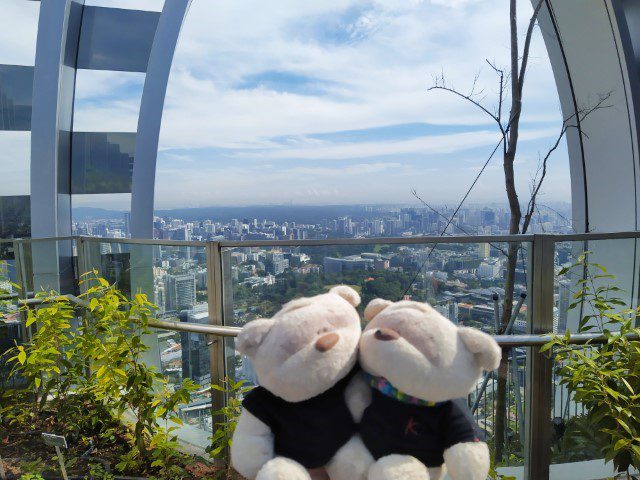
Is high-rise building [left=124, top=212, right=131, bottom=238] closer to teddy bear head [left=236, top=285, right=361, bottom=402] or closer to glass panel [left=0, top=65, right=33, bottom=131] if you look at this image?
glass panel [left=0, top=65, right=33, bottom=131]

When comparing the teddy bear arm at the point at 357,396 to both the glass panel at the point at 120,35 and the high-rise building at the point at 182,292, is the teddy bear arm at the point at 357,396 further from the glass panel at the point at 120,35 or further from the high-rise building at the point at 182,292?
the glass panel at the point at 120,35

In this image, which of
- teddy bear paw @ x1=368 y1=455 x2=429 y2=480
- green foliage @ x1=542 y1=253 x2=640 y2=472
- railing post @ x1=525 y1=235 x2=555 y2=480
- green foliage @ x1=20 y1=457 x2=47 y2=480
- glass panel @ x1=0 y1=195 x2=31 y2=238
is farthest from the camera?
glass panel @ x1=0 y1=195 x2=31 y2=238

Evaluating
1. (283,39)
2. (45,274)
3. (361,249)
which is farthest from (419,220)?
(45,274)

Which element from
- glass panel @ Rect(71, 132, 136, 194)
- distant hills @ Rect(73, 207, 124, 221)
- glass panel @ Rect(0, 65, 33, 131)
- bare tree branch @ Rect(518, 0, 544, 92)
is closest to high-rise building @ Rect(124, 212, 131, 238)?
glass panel @ Rect(71, 132, 136, 194)

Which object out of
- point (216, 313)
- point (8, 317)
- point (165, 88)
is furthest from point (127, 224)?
point (216, 313)

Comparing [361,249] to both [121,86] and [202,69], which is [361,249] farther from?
[202,69]

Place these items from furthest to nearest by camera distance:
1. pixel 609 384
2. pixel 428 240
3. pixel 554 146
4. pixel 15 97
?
pixel 15 97 → pixel 554 146 → pixel 428 240 → pixel 609 384

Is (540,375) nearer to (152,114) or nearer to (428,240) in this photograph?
(428,240)
